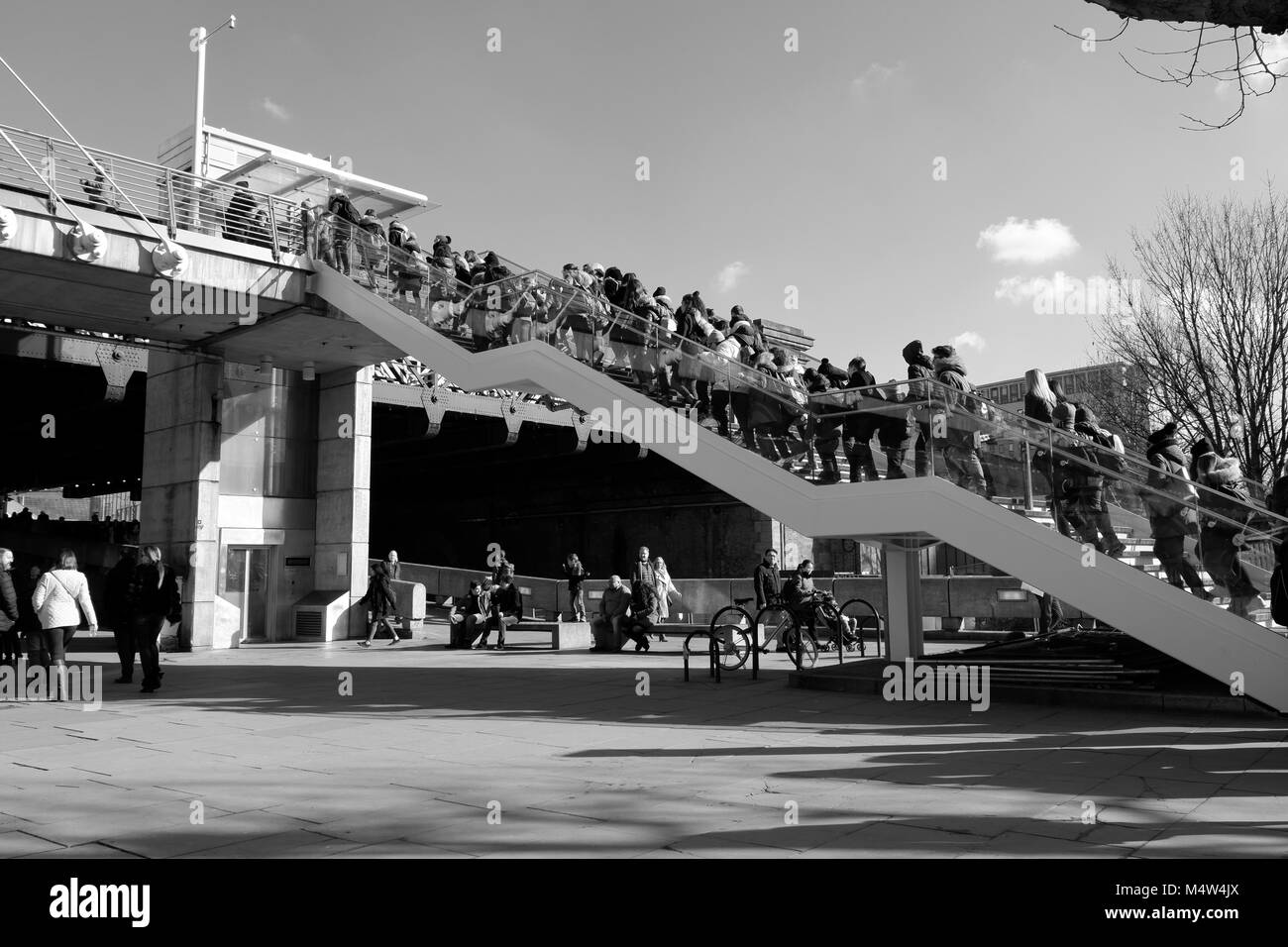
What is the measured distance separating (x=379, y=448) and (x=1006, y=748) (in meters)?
24.3

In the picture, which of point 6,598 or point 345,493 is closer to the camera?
point 6,598

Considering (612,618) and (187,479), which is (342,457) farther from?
(612,618)

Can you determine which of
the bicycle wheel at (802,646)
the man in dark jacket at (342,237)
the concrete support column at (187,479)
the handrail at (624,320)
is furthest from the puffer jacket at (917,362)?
the concrete support column at (187,479)

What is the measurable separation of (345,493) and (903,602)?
42.4 feet

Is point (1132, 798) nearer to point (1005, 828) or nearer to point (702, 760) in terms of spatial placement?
point (1005, 828)

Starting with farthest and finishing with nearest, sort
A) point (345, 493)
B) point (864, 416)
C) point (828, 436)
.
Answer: point (345, 493) < point (828, 436) < point (864, 416)

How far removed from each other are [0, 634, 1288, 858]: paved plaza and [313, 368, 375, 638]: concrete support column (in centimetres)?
986

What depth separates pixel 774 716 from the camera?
388 inches

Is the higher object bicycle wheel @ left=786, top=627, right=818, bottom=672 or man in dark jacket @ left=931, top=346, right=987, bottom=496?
man in dark jacket @ left=931, top=346, right=987, bottom=496

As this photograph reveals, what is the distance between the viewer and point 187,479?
2005 cm

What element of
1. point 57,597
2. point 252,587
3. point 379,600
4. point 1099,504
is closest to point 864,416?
point 1099,504

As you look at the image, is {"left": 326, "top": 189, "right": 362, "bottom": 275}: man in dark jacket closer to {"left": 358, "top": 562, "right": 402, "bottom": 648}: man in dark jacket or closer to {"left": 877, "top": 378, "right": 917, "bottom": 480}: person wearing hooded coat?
A: {"left": 358, "top": 562, "right": 402, "bottom": 648}: man in dark jacket

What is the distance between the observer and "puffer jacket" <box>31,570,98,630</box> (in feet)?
36.9

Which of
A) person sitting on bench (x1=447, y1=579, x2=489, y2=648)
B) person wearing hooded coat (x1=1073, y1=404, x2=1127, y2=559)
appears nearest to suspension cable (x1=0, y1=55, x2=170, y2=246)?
person sitting on bench (x1=447, y1=579, x2=489, y2=648)
